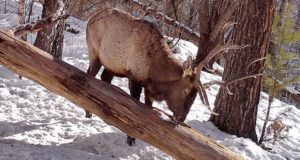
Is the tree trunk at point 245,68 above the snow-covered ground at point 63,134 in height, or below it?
above

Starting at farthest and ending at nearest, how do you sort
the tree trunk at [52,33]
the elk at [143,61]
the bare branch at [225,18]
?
1. the bare branch at [225,18]
2. the tree trunk at [52,33]
3. the elk at [143,61]

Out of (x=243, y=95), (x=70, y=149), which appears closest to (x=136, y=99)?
(x=70, y=149)

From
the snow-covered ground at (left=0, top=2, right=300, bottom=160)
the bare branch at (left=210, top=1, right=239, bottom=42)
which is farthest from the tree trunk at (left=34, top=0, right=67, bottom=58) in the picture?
the bare branch at (left=210, top=1, right=239, bottom=42)

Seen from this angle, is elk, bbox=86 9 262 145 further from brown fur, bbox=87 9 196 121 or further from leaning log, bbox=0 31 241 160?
leaning log, bbox=0 31 241 160

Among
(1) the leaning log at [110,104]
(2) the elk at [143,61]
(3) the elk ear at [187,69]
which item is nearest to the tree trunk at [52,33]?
(2) the elk at [143,61]

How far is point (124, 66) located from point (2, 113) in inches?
65.0

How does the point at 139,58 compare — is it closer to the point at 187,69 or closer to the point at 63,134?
the point at 187,69

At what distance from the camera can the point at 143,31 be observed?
5.05 metres

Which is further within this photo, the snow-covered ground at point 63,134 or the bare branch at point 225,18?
the bare branch at point 225,18

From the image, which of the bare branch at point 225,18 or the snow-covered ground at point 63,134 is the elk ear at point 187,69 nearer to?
the snow-covered ground at point 63,134

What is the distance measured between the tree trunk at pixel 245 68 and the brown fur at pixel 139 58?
1.98 m

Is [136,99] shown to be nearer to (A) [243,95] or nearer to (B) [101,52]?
(B) [101,52]

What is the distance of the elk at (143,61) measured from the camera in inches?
181

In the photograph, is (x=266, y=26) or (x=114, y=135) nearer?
(x=114, y=135)
